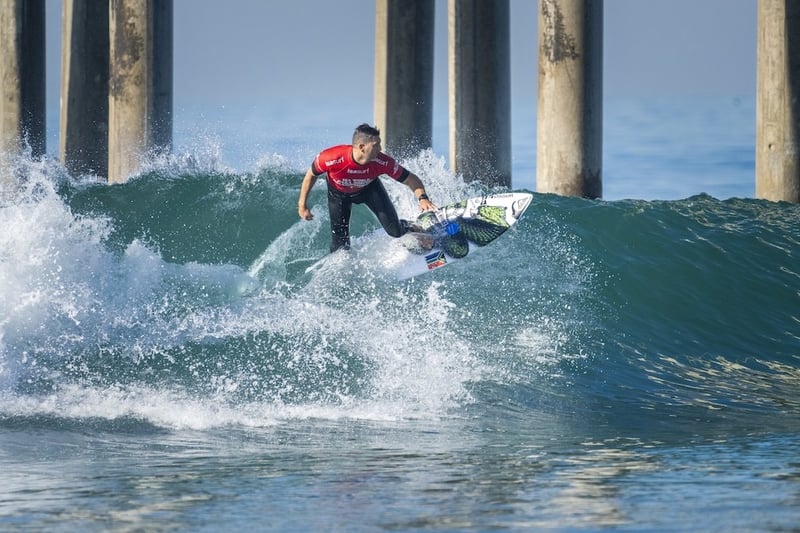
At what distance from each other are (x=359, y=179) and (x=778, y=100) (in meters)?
8.26

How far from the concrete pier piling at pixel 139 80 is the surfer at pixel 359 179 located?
6.99m

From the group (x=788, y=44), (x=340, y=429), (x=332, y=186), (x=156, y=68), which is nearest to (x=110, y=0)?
(x=156, y=68)

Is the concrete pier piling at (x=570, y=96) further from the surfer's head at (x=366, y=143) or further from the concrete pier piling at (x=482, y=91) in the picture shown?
the surfer's head at (x=366, y=143)

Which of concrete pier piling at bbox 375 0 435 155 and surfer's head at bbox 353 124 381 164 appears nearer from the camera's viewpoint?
surfer's head at bbox 353 124 381 164

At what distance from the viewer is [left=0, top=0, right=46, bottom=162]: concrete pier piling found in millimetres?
17578

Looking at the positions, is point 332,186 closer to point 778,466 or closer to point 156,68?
point 778,466

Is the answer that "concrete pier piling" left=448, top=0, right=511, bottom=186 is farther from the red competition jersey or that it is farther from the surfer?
the red competition jersey

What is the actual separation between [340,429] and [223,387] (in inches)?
56.0

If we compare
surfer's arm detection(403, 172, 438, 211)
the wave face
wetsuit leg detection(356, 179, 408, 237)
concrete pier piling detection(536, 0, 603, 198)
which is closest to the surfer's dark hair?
surfer's arm detection(403, 172, 438, 211)

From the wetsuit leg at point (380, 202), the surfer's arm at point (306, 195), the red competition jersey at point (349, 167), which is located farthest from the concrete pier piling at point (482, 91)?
the surfer's arm at point (306, 195)

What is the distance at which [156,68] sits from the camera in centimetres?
1653

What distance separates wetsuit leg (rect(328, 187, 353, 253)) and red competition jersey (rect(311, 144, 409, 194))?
23 centimetres

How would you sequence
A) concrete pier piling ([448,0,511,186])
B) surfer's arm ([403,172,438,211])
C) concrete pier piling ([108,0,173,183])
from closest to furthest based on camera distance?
1. surfer's arm ([403,172,438,211])
2. concrete pier piling ([108,0,173,183])
3. concrete pier piling ([448,0,511,186])

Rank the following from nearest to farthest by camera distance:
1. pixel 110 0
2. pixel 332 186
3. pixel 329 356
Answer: pixel 329 356 < pixel 332 186 < pixel 110 0
